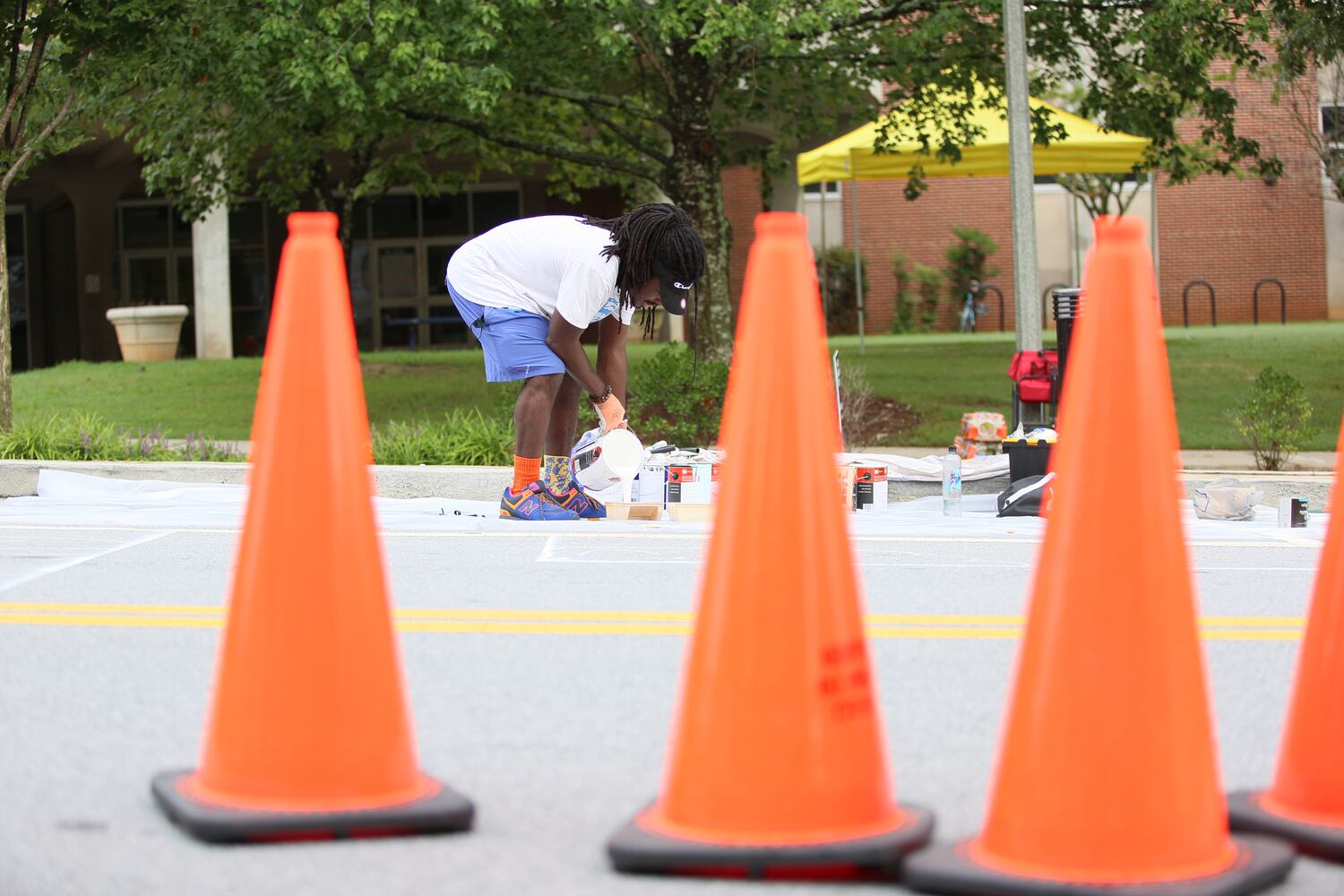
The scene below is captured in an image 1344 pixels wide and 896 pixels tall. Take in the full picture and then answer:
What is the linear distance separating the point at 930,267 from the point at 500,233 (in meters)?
30.1

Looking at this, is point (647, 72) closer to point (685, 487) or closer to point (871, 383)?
point (871, 383)

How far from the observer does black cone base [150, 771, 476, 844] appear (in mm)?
3197

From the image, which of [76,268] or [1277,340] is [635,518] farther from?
[76,268]

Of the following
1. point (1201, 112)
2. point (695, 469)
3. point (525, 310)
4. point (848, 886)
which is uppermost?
point (1201, 112)

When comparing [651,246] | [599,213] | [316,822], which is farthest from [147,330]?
[316,822]

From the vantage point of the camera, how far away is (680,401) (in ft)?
43.2

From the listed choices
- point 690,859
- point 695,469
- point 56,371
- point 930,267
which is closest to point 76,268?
point 56,371

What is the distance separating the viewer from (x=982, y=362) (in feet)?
70.7

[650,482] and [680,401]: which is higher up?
[680,401]

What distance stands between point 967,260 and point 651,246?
30.3 m

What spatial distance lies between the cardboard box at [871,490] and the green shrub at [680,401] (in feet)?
10.1

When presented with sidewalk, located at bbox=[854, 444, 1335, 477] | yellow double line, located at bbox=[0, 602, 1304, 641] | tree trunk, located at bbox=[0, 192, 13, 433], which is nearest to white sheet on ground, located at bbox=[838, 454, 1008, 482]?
sidewalk, located at bbox=[854, 444, 1335, 477]

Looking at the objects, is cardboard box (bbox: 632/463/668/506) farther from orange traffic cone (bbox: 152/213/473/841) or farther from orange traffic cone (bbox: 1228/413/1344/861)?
orange traffic cone (bbox: 1228/413/1344/861)

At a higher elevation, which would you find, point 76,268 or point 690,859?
point 76,268
